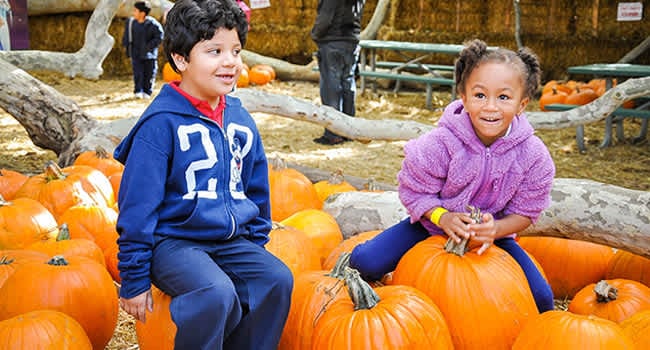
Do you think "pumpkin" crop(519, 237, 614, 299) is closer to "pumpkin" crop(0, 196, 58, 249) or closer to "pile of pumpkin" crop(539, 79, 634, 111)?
"pumpkin" crop(0, 196, 58, 249)

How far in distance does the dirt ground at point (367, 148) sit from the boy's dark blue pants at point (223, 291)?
12.2 feet

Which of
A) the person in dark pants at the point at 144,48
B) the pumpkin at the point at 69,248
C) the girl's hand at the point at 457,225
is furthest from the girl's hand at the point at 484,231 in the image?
the person in dark pants at the point at 144,48

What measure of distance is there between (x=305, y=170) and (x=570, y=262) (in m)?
2.11

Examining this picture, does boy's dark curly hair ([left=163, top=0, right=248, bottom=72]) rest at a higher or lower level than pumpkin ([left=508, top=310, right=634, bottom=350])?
higher

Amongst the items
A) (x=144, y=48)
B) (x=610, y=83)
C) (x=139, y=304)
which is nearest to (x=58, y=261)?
(x=139, y=304)

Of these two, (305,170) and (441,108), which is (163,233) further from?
(441,108)

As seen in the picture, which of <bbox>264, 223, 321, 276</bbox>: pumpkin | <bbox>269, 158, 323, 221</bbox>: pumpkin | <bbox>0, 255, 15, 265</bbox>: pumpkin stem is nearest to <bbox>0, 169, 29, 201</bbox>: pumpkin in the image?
<bbox>0, 255, 15, 265</bbox>: pumpkin stem

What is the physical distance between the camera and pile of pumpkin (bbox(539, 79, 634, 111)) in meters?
9.09

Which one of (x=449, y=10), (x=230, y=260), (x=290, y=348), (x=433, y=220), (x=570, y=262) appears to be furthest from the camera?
(x=449, y=10)

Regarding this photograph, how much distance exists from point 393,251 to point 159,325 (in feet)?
3.38

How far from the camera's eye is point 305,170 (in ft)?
16.5

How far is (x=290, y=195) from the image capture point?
423cm

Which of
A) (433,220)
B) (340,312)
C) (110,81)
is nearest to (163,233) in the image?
(340,312)

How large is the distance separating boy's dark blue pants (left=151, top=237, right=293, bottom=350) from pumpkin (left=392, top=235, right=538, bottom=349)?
0.60 m
